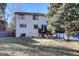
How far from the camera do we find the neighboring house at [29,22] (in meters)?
3.52

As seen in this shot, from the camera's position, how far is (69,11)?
3.54 metres

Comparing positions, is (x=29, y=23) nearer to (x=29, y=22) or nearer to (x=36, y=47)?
(x=29, y=22)

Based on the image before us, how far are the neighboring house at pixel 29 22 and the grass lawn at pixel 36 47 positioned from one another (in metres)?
0.08

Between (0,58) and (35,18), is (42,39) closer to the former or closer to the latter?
(35,18)

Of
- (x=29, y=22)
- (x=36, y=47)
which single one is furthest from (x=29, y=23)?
(x=36, y=47)

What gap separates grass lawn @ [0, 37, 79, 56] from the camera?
3.49m

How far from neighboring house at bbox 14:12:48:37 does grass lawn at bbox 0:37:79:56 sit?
84 millimetres

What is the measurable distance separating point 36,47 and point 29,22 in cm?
31

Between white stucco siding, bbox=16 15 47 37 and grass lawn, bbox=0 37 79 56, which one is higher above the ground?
white stucco siding, bbox=16 15 47 37

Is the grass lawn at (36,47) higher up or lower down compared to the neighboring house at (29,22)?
lower down

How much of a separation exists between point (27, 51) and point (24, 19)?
1.25 ft

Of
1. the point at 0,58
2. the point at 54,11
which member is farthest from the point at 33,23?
the point at 0,58

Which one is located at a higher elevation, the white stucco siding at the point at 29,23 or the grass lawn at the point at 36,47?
the white stucco siding at the point at 29,23

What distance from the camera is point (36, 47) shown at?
3.52 metres
